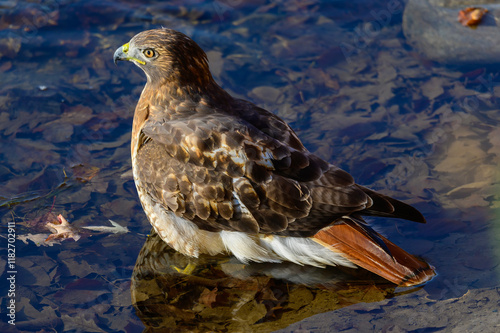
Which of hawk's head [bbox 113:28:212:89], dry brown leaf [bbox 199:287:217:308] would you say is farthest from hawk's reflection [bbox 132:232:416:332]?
hawk's head [bbox 113:28:212:89]

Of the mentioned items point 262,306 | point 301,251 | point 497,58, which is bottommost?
point 262,306

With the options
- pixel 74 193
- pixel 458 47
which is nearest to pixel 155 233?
pixel 74 193

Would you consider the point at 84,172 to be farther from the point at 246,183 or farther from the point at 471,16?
the point at 471,16

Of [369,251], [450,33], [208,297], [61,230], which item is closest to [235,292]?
→ [208,297]

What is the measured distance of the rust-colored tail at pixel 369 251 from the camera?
475 centimetres

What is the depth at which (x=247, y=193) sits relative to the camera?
4.79m

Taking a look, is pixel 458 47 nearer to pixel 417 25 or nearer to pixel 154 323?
pixel 417 25

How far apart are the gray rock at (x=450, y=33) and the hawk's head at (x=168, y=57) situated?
3743 millimetres

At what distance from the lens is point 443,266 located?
5.11 m

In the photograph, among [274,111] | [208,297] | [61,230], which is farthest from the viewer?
[274,111]

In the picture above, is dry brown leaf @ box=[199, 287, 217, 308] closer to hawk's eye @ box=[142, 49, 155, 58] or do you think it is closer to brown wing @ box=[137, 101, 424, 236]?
brown wing @ box=[137, 101, 424, 236]

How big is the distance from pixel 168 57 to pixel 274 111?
2134mm

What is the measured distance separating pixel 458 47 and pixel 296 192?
13.8 feet

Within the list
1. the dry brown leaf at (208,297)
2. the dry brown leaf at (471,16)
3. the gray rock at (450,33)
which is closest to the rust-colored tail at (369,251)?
the dry brown leaf at (208,297)
